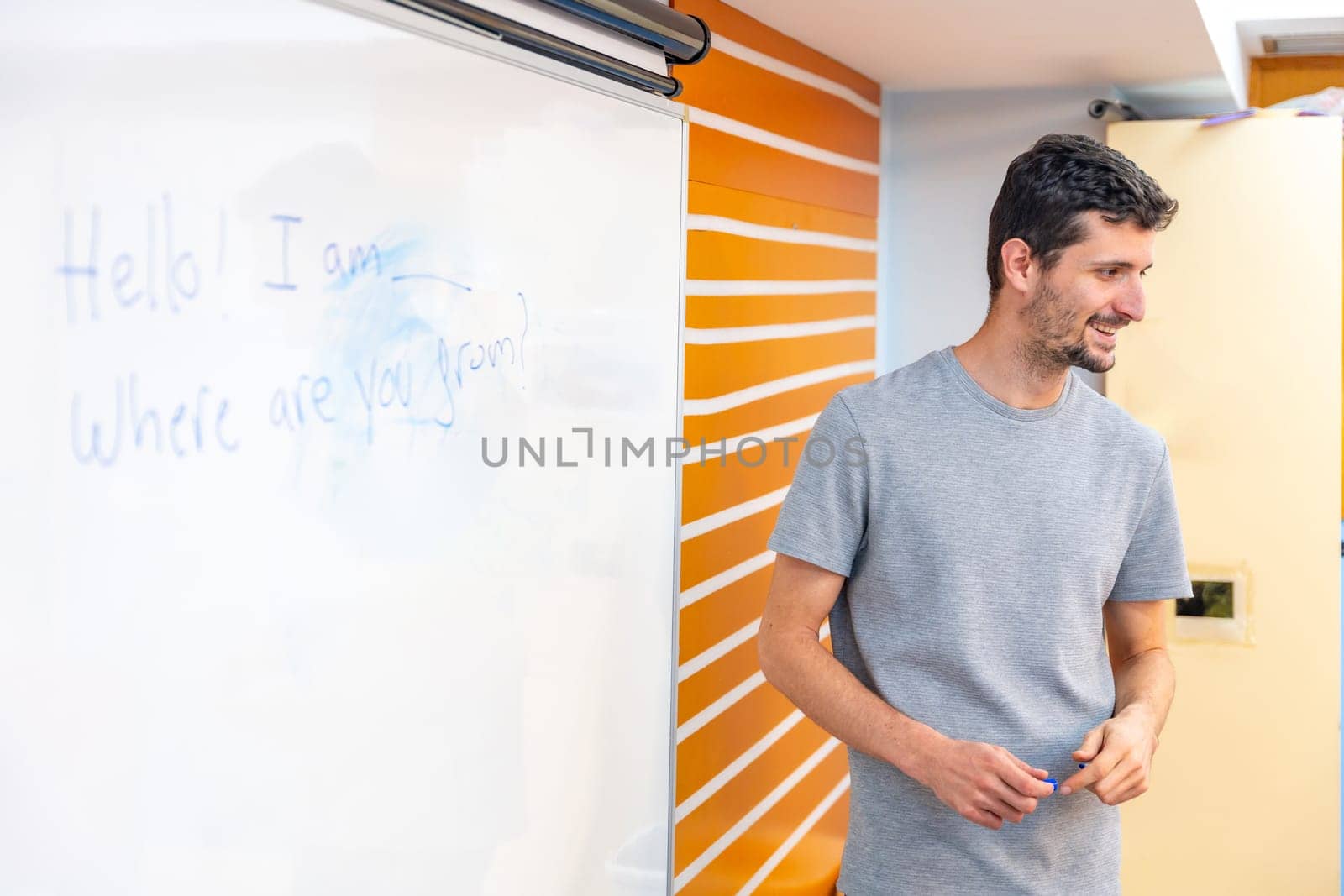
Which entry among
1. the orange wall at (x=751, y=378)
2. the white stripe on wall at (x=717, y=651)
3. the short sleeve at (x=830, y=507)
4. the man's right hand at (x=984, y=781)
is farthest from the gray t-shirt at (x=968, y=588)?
the orange wall at (x=751, y=378)

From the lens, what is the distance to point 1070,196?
57.9 inches

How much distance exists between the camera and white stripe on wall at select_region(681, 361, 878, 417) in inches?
71.1

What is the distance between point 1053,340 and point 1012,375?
66 mm

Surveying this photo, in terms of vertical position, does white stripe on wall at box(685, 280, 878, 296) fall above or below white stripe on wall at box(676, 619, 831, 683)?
above

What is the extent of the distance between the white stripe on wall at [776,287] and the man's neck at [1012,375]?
438 mm

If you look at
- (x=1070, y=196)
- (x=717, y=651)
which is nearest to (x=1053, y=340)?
(x=1070, y=196)

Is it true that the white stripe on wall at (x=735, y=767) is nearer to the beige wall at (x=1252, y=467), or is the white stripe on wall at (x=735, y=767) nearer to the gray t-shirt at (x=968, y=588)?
the gray t-shirt at (x=968, y=588)

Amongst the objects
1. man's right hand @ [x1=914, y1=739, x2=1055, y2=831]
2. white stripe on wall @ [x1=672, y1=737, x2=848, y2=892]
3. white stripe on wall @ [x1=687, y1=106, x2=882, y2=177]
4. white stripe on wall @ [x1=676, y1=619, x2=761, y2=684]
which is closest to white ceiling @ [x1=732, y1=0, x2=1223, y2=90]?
white stripe on wall @ [x1=687, y1=106, x2=882, y2=177]

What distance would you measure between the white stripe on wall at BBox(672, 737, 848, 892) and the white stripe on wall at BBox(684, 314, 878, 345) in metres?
0.79

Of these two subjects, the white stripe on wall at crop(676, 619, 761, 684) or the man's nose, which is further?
the white stripe on wall at crop(676, 619, 761, 684)

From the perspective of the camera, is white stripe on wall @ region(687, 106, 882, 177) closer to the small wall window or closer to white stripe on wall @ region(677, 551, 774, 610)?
white stripe on wall @ region(677, 551, 774, 610)

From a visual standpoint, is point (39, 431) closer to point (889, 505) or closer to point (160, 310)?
point (160, 310)

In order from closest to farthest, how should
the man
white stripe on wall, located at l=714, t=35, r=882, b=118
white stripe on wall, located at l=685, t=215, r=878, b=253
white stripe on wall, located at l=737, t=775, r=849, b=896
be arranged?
1. the man
2. white stripe on wall, located at l=685, t=215, r=878, b=253
3. white stripe on wall, located at l=714, t=35, r=882, b=118
4. white stripe on wall, located at l=737, t=775, r=849, b=896

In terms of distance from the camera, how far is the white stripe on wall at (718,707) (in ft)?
5.91
